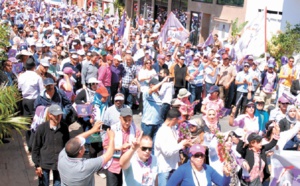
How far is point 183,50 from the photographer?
41.1 feet

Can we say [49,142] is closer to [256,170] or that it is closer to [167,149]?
[167,149]

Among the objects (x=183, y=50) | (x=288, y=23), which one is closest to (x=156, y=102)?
(x=183, y=50)

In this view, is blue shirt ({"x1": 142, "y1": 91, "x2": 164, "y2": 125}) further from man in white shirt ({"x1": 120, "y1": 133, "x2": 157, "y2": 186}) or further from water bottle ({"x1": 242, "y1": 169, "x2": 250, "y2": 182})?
man in white shirt ({"x1": 120, "y1": 133, "x2": 157, "y2": 186})

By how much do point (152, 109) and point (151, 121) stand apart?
0.22 metres

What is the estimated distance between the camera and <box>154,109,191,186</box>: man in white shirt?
5.60 metres

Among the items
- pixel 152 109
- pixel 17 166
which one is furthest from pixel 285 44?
pixel 17 166

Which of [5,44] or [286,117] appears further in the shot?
[5,44]

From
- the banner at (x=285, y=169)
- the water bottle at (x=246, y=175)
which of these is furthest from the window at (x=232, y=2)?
the banner at (x=285, y=169)

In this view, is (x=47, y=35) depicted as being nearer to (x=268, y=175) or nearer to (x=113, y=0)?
→ (x=268, y=175)

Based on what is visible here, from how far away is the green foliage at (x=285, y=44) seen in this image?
16.6 metres

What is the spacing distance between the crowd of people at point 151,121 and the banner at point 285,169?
372mm

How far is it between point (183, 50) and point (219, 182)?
8.02m

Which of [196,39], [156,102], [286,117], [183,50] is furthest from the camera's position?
[196,39]

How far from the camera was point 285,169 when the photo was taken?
5.13 meters
